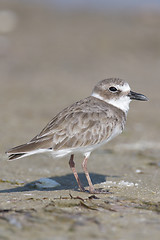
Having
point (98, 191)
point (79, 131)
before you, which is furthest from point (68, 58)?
point (98, 191)

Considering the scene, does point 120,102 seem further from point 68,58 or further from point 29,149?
point 68,58

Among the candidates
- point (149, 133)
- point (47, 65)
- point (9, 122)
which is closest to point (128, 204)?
point (149, 133)

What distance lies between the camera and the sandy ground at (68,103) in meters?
3.82

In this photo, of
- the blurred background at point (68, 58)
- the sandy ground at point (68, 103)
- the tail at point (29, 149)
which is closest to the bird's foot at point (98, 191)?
the sandy ground at point (68, 103)

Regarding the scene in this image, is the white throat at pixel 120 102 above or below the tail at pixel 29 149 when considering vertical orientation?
above

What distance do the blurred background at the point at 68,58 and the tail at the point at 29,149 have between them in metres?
2.93

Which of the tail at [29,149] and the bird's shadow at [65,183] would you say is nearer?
the tail at [29,149]

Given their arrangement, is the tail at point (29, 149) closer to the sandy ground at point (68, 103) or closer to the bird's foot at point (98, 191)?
the sandy ground at point (68, 103)

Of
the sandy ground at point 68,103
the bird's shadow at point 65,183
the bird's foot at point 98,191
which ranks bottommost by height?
the bird's shadow at point 65,183

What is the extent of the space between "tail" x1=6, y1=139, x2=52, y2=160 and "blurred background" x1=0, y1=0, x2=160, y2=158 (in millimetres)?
2934

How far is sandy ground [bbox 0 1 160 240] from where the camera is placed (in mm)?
3822

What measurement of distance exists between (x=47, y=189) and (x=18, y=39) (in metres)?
12.7

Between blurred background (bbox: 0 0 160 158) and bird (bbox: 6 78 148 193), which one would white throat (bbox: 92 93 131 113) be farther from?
blurred background (bbox: 0 0 160 158)

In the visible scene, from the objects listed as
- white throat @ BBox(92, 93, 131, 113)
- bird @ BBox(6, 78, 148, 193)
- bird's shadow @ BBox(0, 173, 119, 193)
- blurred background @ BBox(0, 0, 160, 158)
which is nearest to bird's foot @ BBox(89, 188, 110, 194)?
bird @ BBox(6, 78, 148, 193)
